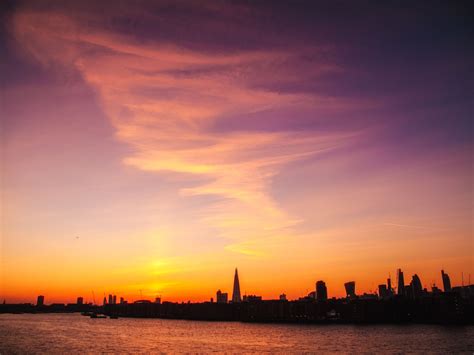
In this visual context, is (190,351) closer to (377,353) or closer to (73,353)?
(73,353)

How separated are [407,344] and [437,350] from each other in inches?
816

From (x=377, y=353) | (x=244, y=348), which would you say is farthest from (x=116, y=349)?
(x=377, y=353)

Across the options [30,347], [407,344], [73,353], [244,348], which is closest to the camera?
[73,353]

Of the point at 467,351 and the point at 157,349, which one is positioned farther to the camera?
the point at 157,349

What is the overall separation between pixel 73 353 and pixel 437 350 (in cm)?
11408

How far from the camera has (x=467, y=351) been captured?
12794cm

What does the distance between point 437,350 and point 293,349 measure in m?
46.5

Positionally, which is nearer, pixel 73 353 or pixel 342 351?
pixel 73 353

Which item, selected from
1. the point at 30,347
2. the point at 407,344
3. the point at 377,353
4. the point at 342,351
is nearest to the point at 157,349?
the point at 30,347

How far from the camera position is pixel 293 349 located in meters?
138

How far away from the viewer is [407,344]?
506 ft

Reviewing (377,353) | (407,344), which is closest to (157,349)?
(377,353)

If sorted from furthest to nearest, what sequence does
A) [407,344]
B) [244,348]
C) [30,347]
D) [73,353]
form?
[407,344]
[244,348]
[30,347]
[73,353]

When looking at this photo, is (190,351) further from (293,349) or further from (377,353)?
(377,353)
